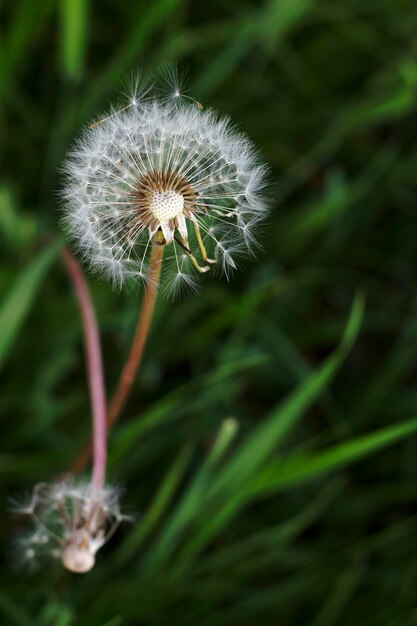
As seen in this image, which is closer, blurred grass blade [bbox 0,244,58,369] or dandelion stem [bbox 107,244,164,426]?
dandelion stem [bbox 107,244,164,426]

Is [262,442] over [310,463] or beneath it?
over

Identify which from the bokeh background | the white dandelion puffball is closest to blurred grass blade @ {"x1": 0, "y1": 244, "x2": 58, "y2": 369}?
the bokeh background

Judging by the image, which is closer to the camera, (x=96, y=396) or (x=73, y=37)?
(x=96, y=396)

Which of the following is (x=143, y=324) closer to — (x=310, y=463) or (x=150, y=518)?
(x=310, y=463)

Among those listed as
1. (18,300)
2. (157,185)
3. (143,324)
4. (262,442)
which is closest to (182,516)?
(262,442)

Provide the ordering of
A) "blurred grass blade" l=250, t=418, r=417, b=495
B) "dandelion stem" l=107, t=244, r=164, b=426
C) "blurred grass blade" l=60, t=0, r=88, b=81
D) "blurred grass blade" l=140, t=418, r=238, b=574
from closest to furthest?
1. "dandelion stem" l=107, t=244, r=164, b=426
2. "blurred grass blade" l=250, t=418, r=417, b=495
3. "blurred grass blade" l=140, t=418, r=238, b=574
4. "blurred grass blade" l=60, t=0, r=88, b=81

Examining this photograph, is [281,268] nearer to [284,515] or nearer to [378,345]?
[378,345]

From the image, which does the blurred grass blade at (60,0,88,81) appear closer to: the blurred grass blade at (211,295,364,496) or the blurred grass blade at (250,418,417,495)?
the blurred grass blade at (211,295,364,496)
